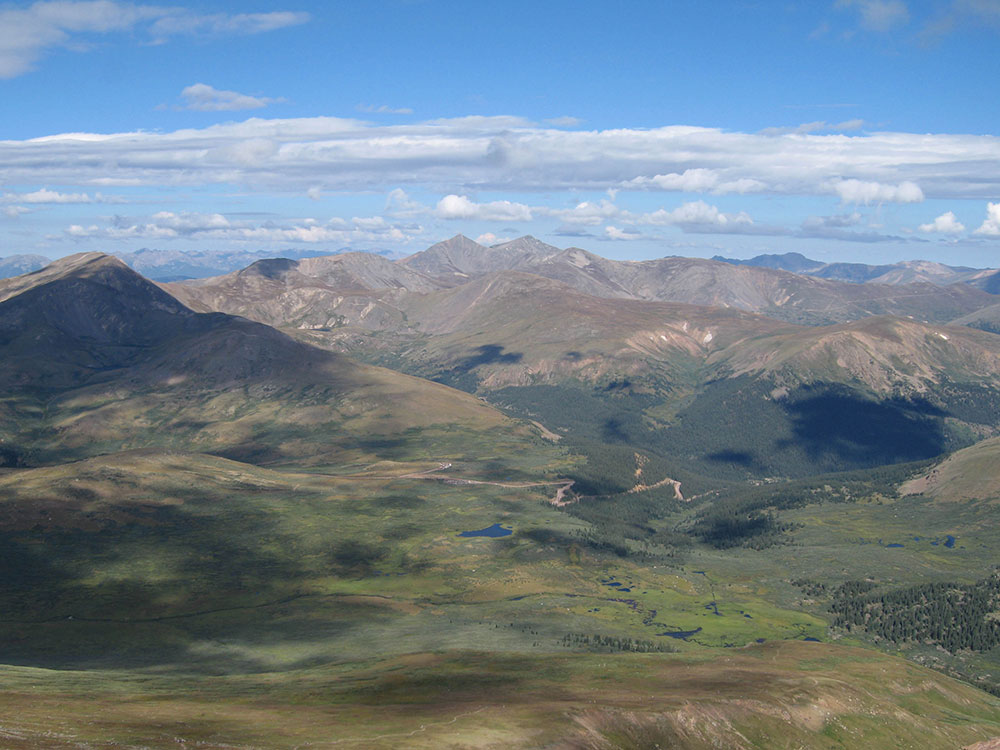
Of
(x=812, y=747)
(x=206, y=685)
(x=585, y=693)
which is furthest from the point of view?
(x=206, y=685)

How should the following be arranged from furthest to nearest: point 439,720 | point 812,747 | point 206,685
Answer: point 206,685, point 812,747, point 439,720

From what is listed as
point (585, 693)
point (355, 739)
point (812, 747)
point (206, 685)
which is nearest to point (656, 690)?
point (585, 693)

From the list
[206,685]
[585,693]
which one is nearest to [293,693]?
[206,685]

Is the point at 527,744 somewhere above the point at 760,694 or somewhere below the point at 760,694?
above

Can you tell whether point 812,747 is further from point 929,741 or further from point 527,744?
point 527,744

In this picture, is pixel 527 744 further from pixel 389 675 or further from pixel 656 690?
pixel 389 675

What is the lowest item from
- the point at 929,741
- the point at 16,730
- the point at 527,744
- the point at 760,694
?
the point at 929,741

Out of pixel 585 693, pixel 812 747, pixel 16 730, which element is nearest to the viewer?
pixel 16 730

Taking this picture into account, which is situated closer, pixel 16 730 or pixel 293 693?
pixel 16 730

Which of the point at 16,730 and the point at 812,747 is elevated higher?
the point at 16,730
